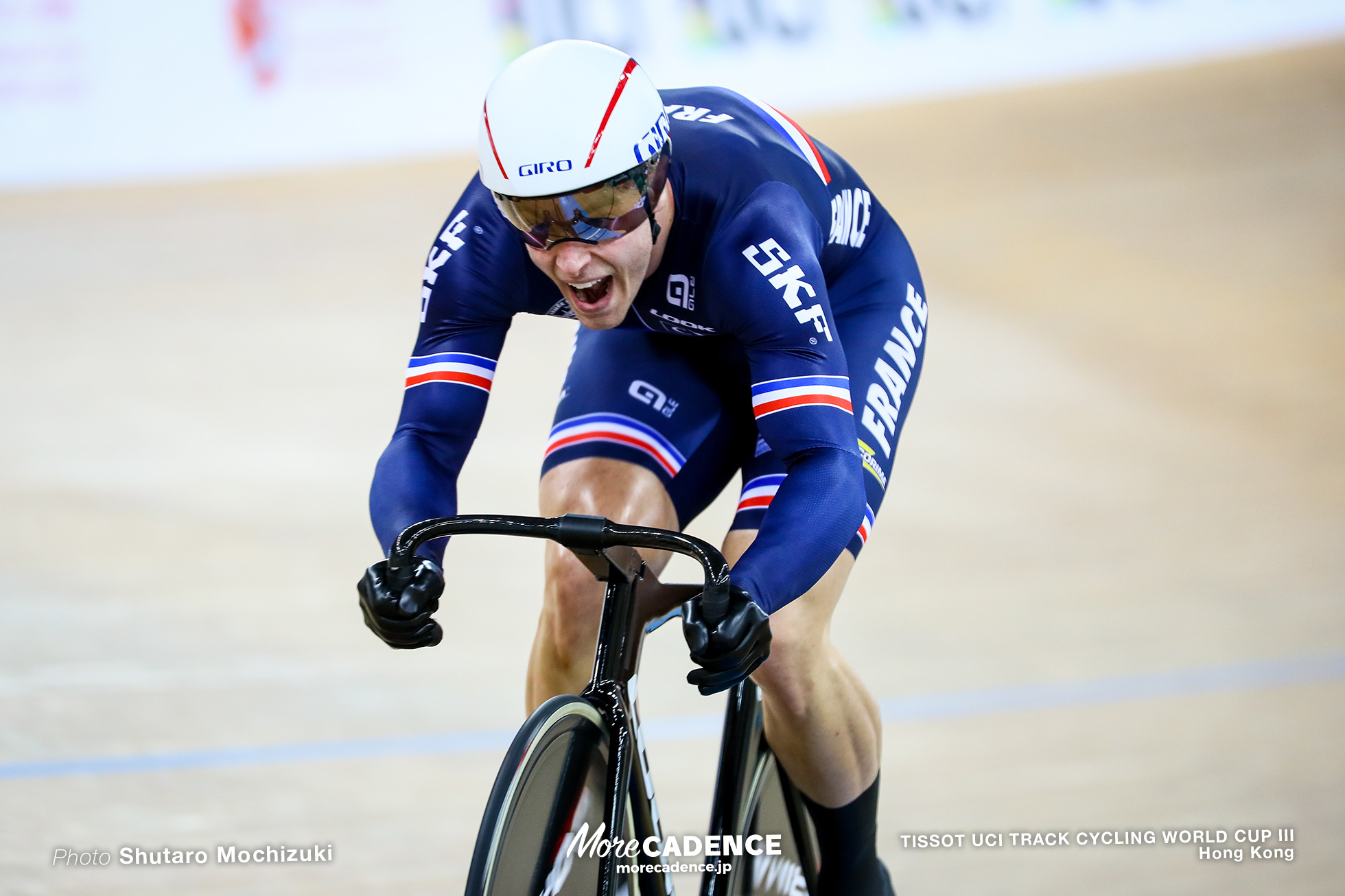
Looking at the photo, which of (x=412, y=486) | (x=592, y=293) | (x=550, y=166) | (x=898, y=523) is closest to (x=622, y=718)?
(x=412, y=486)

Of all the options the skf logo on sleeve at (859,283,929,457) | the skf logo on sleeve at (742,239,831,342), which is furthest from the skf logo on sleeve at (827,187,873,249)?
the skf logo on sleeve at (742,239,831,342)

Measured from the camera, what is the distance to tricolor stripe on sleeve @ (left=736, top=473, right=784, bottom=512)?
7.45ft

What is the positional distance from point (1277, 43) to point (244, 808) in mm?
7565

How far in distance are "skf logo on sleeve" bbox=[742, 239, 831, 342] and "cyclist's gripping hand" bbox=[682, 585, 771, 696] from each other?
0.46 m

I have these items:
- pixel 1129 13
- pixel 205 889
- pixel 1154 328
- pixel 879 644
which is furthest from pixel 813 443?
pixel 1129 13

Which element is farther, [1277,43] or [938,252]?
[1277,43]

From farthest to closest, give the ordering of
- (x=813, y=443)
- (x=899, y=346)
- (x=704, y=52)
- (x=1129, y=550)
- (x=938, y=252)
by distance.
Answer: (x=704, y=52), (x=938, y=252), (x=1129, y=550), (x=899, y=346), (x=813, y=443)

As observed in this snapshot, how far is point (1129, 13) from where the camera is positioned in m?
8.23

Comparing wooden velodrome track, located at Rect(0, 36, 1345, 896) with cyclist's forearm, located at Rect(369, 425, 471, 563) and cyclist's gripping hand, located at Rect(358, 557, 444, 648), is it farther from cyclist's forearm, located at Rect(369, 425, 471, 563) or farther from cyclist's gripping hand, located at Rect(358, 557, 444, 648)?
cyclist's gripping hand, located at Rect(358, 557, 444, 648)

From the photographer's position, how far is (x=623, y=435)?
2346mm

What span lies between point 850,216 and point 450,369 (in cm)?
76

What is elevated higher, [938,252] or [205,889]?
[938,252]

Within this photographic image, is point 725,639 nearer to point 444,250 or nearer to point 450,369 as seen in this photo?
point 450,369

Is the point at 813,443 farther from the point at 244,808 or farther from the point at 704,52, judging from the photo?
the point at 704,52
